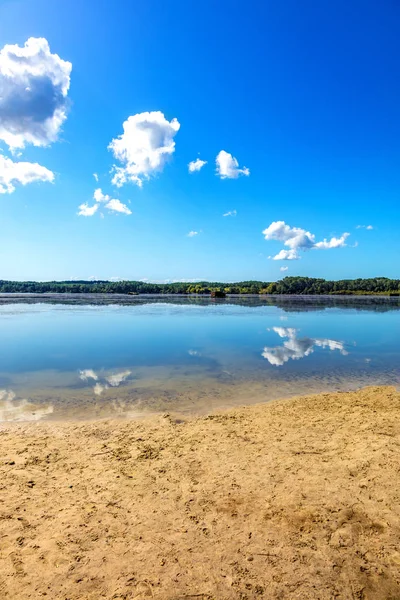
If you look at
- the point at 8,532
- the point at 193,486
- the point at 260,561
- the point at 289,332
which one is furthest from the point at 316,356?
the point at 8,532

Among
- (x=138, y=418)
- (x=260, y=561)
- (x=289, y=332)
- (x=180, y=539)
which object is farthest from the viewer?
(x=289, y=332)

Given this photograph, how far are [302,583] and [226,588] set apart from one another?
94 cm

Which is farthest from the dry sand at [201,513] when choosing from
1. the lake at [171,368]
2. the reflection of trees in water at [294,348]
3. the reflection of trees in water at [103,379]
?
the reflection of trees in water at [294,348]

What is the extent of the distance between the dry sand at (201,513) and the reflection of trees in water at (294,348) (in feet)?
33.1

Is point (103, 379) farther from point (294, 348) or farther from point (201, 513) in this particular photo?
point (294, 348)

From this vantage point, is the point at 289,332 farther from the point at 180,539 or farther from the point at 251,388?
the point at 180,539

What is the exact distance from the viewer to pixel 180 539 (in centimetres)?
484

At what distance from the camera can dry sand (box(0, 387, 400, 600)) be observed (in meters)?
4.12

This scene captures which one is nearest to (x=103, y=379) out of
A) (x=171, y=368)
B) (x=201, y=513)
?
(x=171, y=368)

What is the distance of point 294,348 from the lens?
22422 millimetres

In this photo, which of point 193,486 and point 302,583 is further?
point 193,486

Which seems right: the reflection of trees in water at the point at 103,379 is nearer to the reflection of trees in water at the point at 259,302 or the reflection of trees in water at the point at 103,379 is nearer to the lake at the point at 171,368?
the lake at the point at 171,368

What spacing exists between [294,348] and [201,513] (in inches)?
715

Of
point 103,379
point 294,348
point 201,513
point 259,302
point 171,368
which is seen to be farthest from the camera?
point 259,302
